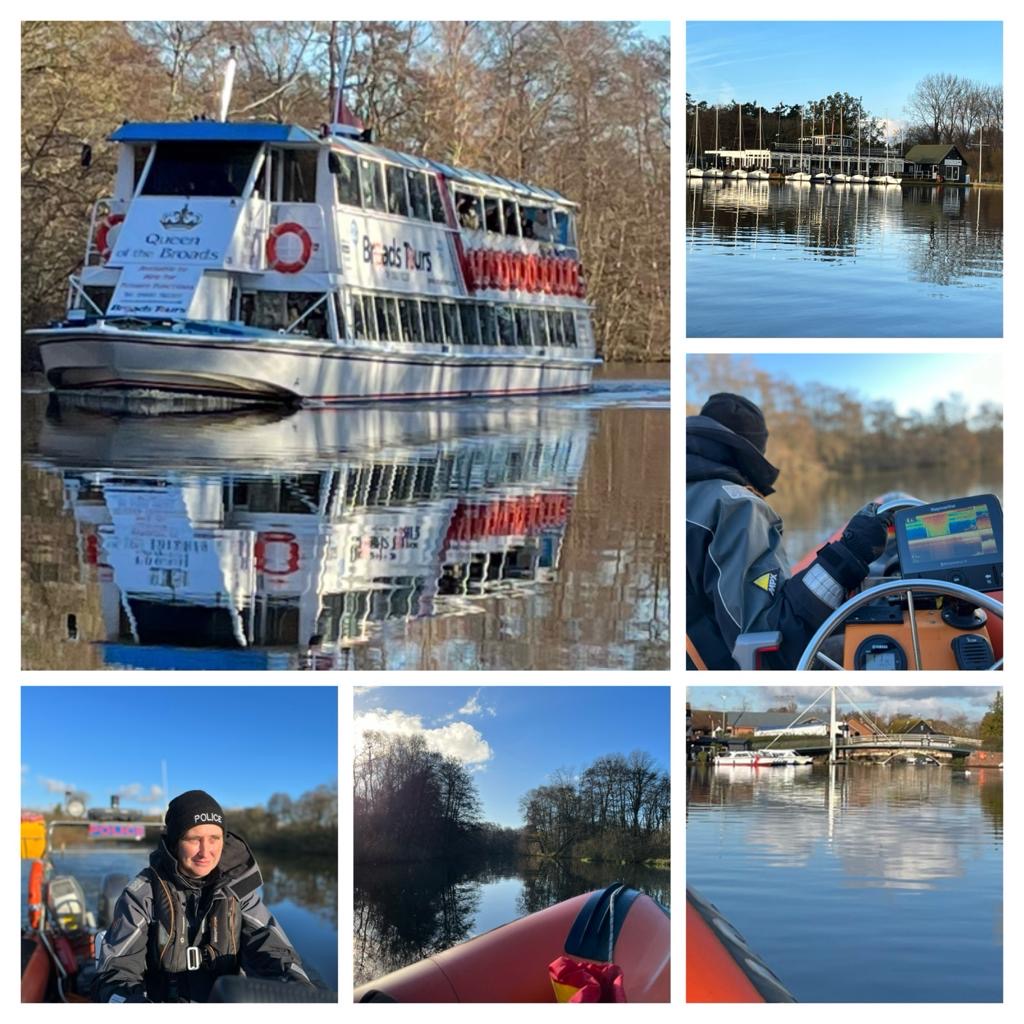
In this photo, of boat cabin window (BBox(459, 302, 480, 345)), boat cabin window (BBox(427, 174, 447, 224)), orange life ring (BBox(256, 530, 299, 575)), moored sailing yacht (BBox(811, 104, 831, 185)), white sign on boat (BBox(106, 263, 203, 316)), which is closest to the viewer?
moored sailing yacht (BBox(811, 104, 831, 185))

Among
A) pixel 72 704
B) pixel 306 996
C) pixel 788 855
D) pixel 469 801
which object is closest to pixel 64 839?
pixel 72 704

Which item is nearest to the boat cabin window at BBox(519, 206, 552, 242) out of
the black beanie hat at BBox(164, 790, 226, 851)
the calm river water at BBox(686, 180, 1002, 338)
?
the calm river water at BBox(686, 180, 1002, 338)

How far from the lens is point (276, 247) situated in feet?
35.0

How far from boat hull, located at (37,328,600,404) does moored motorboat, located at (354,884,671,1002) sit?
661 cm

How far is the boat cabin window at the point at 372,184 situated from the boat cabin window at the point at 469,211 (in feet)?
3.72

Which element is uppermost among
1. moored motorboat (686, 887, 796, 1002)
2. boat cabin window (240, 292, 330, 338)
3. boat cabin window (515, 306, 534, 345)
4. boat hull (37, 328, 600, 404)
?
boat cabin window (515, 306, 534, 345)

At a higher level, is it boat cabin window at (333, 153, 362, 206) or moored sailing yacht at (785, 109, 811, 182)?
boat cabin window at (333, 153, 362, 206)

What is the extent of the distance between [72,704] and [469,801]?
0.81 m

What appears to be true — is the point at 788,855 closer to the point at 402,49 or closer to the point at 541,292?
the point at 541,292

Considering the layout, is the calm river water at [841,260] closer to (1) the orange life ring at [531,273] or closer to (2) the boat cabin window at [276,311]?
(2) the boat cabin window at [276,311]

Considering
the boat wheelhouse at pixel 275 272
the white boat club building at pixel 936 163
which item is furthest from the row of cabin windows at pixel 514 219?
the white boat club building at pixel 936 163

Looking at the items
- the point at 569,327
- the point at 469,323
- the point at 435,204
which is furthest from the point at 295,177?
the point at 569,327

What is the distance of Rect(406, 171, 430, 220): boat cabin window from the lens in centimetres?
1127

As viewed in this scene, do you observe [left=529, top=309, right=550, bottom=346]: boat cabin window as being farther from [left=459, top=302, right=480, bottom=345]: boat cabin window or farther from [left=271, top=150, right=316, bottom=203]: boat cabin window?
[left=271, top=150, right=316, bottom=203]: boat cabin window
